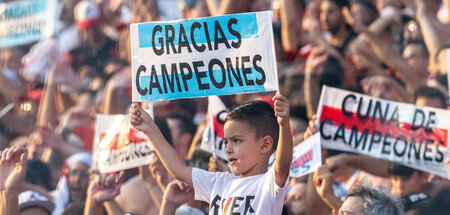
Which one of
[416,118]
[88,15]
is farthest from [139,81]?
[88,15]

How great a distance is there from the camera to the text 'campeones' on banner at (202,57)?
15.7ft

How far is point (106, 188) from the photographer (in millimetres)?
5844

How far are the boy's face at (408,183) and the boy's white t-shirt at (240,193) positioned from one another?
6.13ft

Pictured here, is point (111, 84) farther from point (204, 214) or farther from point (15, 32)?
point (204, 214)

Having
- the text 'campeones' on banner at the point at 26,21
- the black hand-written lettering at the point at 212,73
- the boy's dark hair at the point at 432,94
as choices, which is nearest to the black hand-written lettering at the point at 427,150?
the boy's dark hair at the point at 432,94

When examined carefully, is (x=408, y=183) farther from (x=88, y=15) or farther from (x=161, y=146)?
(x=88, y=15)

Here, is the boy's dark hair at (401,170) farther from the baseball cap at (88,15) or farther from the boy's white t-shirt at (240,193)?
the baseball cap at (88,15)

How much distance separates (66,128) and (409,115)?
151 inches

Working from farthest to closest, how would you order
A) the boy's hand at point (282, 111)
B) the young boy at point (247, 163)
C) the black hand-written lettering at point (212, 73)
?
the black hand-written lettering at point (212, 73)
the young boy at point (247, 163)
the boy's hand at point (282, 111)

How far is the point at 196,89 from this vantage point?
4.87m

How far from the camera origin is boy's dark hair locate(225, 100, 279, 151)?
450cm

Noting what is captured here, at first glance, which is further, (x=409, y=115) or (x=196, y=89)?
(x=409, y=115)

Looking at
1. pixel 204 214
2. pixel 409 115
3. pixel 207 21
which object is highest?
pixel 207 21

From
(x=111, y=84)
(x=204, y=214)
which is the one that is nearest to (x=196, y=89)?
(x=204, y=214)
